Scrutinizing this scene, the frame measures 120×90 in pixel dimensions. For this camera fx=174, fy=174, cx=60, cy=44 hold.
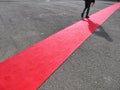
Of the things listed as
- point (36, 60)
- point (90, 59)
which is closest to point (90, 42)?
point (90, 59)

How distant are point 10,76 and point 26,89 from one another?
0.59 metres

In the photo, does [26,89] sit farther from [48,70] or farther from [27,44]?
[27,44]

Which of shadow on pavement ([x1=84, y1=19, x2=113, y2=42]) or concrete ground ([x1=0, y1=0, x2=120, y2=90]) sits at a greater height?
concrete ground ([x1=0, y1=0, x2=120, y2=90])

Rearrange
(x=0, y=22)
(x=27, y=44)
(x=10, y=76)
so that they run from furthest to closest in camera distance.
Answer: (x=0, y=22), (x=27, y=44), (x=10, y=76)

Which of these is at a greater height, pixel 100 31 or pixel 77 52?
pixel 77 52

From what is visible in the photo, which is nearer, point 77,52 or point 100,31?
point 77,52

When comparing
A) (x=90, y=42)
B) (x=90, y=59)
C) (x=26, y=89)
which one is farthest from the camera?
(x=90, y=42)

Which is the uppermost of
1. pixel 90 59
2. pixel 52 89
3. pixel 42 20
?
pixel 52 89

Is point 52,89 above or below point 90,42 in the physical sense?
above

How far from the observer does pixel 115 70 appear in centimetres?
434

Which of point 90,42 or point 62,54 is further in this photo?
point 90,42

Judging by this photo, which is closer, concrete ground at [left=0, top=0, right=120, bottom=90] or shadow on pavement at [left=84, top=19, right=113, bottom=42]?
concrete ground at [left=0, top=0, right=120, bottom=90]

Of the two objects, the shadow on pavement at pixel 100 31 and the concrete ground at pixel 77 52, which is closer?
the concrete ground at pixel 77 52

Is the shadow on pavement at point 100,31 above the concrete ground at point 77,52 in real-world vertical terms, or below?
below
